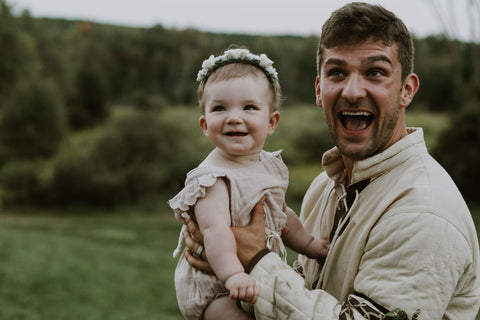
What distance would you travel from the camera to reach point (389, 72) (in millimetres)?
2652

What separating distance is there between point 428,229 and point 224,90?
1.26 m

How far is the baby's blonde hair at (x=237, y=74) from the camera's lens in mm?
2783

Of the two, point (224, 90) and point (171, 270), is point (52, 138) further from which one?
point (224, 90)

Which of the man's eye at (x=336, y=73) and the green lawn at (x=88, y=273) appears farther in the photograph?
the green lawn at (x=88, y=273)

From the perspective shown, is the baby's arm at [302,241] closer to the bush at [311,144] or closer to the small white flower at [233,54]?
the small white flower at [233,54]

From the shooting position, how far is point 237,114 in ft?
8.95

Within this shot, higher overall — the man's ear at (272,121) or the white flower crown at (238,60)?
the white flower crown at (238,60)

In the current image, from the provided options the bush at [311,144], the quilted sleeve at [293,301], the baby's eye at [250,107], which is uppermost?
the baby's eye at [250,107]

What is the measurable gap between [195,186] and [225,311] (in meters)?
0.64

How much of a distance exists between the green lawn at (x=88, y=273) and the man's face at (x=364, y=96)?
34.7 feet

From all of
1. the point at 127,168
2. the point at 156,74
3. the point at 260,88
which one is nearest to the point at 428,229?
the point at 260,88

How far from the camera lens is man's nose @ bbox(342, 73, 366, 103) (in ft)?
8.63

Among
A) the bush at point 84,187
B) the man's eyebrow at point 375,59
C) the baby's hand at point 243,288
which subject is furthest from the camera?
the bush at point 84,187

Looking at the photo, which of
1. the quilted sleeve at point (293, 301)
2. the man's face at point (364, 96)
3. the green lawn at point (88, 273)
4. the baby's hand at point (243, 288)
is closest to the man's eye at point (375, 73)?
the man's face at point (364, 96)
